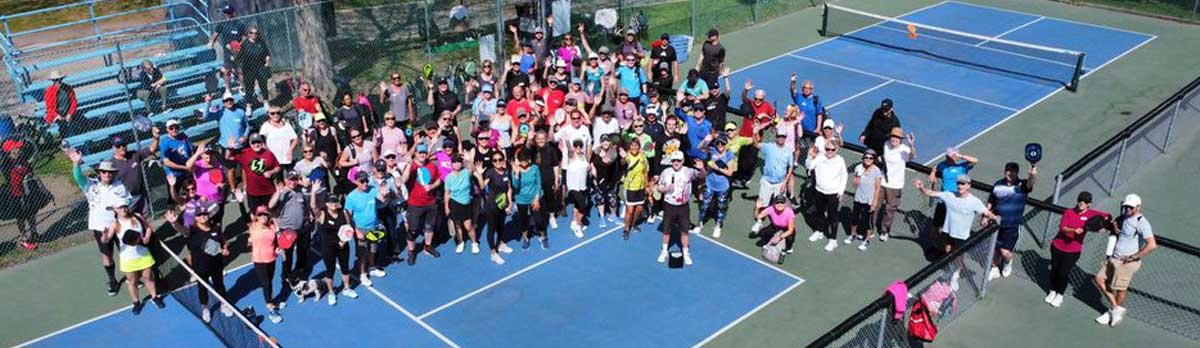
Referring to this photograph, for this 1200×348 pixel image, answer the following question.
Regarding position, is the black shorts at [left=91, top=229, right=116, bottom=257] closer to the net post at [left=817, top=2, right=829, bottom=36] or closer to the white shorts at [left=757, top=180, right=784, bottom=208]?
the white shorts at [left=757, top=180, right=784, bottom=208]

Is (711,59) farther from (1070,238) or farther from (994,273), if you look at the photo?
A: (1070,238)

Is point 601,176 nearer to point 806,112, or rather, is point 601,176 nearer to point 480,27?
point 806,112

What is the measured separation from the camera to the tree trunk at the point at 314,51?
66.5 ft

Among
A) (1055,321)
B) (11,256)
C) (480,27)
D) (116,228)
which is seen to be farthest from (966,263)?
(480,27)

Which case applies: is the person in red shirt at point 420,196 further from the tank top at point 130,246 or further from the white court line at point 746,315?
the white court line at point 746,315

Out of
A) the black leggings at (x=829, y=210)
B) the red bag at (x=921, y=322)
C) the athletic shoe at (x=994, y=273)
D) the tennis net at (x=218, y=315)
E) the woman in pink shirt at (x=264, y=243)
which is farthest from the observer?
the black leggings at (x=829, y=210)

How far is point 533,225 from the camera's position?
603 inches

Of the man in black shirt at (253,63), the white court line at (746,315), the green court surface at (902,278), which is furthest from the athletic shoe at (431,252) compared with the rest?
the man in black shirt at (253,63)

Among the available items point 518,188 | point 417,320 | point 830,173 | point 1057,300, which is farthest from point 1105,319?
point 417,320

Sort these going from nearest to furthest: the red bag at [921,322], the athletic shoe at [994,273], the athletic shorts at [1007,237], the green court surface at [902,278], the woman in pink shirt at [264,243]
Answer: the red bag at [921,322]
the woman in pink shirt at [264,243]
the green court surface at [902,278]
the athletic shorts at [1007,237]
the athletic shoe at [994,273]

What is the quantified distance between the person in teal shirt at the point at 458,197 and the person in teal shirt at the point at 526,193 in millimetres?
697

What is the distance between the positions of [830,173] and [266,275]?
25.1 feet

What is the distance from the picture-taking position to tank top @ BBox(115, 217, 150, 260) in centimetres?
1238

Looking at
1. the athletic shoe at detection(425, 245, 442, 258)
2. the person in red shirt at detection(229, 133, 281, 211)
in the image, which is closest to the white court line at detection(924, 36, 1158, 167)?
the athletic shoe at detection(425, 245, 442, 258)
